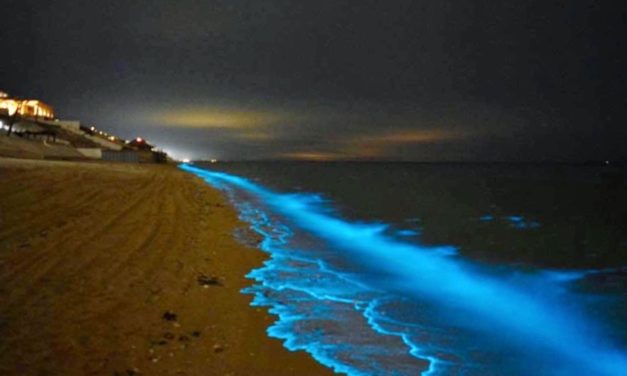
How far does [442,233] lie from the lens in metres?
18.1

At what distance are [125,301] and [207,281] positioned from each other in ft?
5.62

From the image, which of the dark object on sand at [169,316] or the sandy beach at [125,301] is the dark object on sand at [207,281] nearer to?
the sandy beach at [125,301]

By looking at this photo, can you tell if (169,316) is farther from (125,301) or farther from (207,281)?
(207,281)

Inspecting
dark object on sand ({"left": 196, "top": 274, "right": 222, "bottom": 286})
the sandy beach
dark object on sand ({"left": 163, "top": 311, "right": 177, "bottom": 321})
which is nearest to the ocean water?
the sandy beach

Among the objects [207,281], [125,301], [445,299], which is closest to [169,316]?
[125,301]

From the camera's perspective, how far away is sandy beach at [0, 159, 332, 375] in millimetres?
4605

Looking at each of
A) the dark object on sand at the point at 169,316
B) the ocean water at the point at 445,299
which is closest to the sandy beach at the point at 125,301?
the dark object on sand at the point at 169,316

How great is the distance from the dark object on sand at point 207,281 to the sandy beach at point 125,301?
0.07 feet

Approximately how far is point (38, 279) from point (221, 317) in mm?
2689

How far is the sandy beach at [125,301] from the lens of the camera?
4.61m

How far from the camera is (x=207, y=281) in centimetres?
778

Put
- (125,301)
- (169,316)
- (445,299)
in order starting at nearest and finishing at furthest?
(169,316), (125,301), (445,299)

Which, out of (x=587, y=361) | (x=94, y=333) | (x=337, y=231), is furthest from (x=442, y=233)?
(x=94, y=333)

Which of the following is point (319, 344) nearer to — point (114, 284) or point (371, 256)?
point (114, 284)
